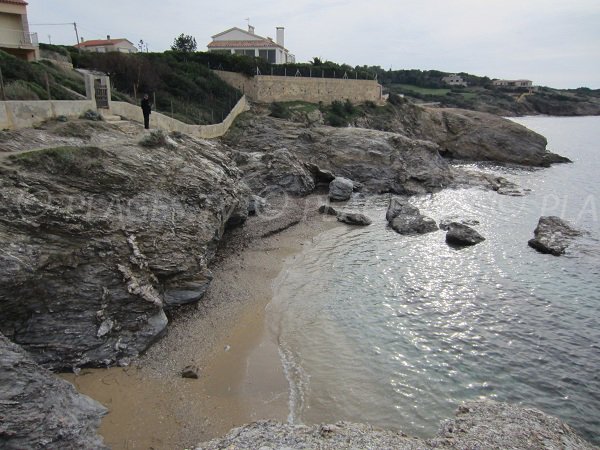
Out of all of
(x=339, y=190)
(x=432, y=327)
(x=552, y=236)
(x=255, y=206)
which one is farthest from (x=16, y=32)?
(x=552, y=236)

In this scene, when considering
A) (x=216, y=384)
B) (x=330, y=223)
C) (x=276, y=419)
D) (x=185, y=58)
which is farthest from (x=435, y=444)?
(x=185, y=58)

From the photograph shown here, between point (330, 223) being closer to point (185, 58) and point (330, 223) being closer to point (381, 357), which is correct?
point (381, 357)

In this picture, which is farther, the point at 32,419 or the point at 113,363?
the point at 113,363

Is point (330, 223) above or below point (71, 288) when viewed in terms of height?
below

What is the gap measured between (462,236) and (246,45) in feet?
199

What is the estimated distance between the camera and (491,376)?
1216 cm

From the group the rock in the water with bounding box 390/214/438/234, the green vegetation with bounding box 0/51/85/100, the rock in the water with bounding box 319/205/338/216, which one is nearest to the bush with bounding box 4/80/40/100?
the green vegetation with bounding box 0/51/85/100

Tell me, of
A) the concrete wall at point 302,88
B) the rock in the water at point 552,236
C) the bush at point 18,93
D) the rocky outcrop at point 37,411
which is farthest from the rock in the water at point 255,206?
the concrete wall at point 302,88

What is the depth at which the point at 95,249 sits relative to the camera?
39.9 ft

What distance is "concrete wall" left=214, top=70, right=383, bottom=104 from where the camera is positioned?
5722 cm

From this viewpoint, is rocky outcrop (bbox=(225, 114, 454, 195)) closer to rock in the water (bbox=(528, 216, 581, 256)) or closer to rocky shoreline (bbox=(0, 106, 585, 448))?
rock in the water (bbox=(528, 216, 581, 256))

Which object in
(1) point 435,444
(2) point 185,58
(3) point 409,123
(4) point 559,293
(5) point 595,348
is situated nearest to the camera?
(1) point 435,444

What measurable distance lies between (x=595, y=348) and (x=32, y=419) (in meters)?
16.5

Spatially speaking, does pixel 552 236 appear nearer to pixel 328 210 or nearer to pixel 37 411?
pixel 328 210
